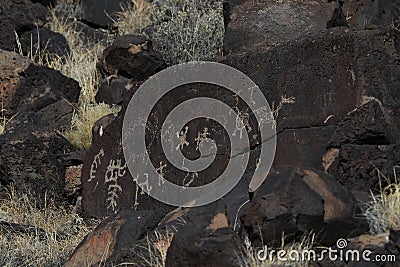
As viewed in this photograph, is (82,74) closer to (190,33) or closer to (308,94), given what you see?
(190,33)

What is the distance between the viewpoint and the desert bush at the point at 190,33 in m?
10.4

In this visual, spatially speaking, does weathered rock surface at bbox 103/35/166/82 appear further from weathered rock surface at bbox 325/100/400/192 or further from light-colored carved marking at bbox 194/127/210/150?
weathered rock surface at bbox 325/100/400/192

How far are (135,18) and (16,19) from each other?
1529mm

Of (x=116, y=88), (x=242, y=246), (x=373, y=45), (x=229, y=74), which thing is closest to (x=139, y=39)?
(x=116, y=88)

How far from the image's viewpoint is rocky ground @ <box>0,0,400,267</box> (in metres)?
5.12

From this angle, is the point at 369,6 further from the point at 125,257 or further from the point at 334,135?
the point at 125,257

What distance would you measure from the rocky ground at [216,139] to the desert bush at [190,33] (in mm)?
24

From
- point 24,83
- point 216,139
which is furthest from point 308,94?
point 24,83

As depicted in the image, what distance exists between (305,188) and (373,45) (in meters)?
1.91

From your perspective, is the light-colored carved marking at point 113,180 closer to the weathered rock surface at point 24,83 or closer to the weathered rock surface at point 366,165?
the weathered rock surface at point 24,83

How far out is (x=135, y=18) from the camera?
12.3m

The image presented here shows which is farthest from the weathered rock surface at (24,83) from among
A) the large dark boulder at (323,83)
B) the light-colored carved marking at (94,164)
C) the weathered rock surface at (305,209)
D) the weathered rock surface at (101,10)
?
the weathered rock surface at (305,209)

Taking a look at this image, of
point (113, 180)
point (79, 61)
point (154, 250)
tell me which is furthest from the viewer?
point (79, 61)

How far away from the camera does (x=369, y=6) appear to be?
31.3 ft
